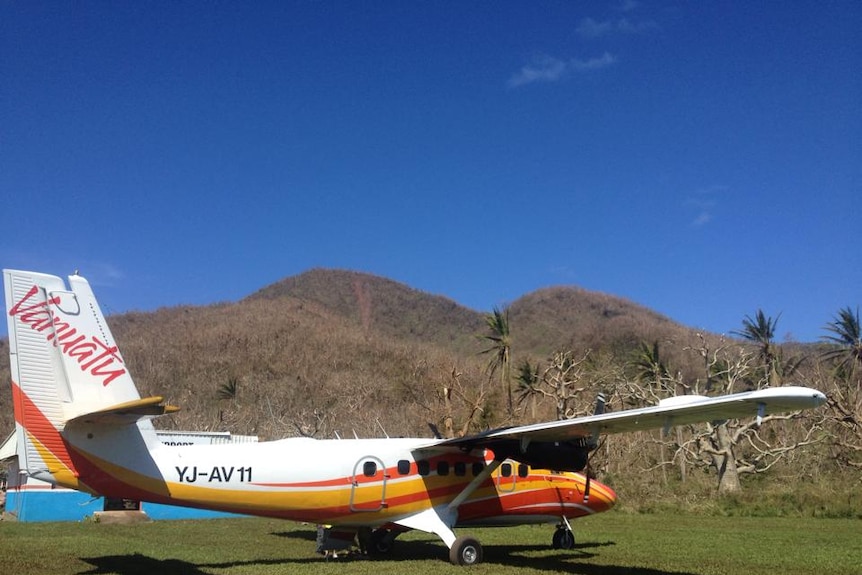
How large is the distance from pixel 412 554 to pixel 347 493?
106 inches

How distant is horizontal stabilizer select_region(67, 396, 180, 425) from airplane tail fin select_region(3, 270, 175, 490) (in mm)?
16

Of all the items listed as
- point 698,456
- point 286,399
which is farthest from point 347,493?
point 286,399

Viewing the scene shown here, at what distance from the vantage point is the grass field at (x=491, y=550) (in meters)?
12.9

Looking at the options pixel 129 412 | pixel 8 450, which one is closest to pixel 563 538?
pixel 129 412

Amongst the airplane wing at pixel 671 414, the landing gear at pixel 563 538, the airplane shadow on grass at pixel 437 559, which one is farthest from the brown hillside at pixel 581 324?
the airplane wing at pixel 671 414

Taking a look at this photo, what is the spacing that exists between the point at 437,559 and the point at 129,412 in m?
7.20

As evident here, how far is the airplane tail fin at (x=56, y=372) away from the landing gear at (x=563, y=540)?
9.79m

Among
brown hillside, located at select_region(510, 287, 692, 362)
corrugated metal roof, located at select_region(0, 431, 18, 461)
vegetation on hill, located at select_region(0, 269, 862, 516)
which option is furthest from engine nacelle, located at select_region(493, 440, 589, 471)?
brown hillside, located at select_region(510, 287, 692, 362)

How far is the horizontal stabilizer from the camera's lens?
10.2 m

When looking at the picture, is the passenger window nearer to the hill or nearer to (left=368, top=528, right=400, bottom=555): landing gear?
(left=368, top=528, right=400, bottom=555): landing gear

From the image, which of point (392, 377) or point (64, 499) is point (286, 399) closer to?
point (392, 377)

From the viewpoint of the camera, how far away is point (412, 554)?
1587 cm

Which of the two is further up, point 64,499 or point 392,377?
point 392,377

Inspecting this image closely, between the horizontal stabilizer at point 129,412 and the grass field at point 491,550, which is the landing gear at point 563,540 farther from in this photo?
the horizontal stabilizer at point 129,412
